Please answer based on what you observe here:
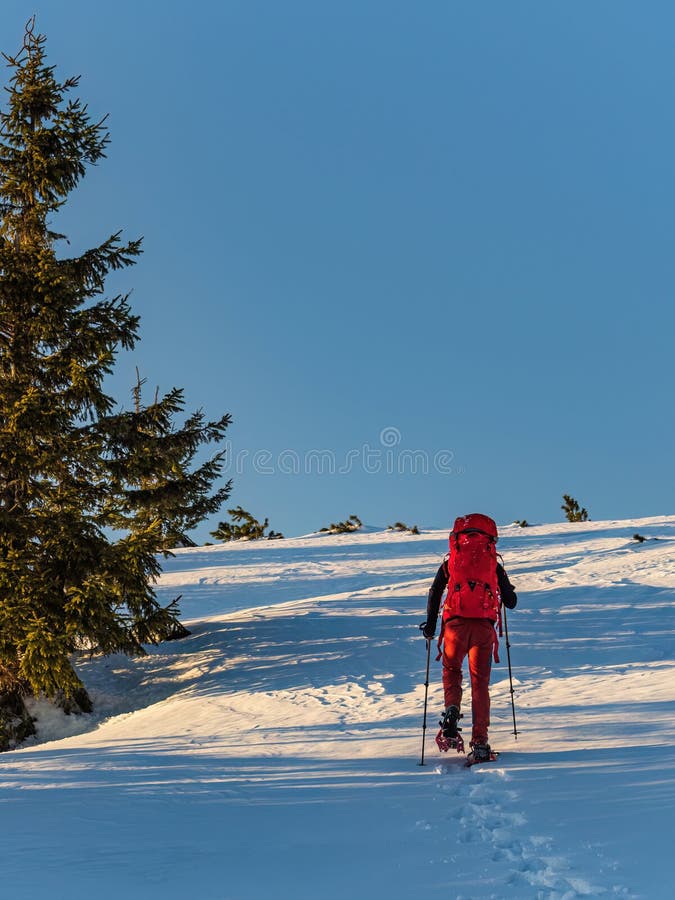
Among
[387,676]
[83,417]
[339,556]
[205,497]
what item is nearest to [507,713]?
[387,676]

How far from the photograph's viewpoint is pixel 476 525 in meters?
7.73

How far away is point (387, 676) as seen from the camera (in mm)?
11500

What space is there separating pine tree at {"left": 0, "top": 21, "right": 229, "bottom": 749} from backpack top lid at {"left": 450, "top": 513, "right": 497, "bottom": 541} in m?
6.40

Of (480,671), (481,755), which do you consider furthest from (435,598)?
(481,755)

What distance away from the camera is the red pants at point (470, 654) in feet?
24.2

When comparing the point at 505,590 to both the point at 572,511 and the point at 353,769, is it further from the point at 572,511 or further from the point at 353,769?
the point at 572,511

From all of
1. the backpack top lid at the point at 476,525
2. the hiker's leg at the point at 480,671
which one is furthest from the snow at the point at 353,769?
the backpack top lid at the point at 476,525

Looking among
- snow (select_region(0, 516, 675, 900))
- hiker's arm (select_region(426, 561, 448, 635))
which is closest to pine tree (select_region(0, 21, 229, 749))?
snow (select_region(0, 516, 675, 900))

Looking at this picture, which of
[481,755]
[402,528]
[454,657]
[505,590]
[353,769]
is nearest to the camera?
[481,755]

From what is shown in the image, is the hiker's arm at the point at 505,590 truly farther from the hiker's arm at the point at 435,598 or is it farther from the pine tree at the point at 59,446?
the pine tree at the point at 59,446

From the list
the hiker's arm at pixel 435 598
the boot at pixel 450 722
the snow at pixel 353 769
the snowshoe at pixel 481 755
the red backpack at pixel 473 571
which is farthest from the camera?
the hiker's arm at pixel 435 598

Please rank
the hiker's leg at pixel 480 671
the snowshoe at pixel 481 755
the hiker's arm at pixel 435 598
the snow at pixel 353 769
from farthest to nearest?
the hiker's arm at pixel 435 598
the hiker's leg at pixel 480 671
the snowshoe at pixel 481 755
the snow at pixel 353 769

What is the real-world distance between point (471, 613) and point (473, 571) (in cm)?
42

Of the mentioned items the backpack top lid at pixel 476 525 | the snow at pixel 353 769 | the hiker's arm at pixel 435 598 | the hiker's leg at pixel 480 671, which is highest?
the backpack top lid at pixel 476 525
